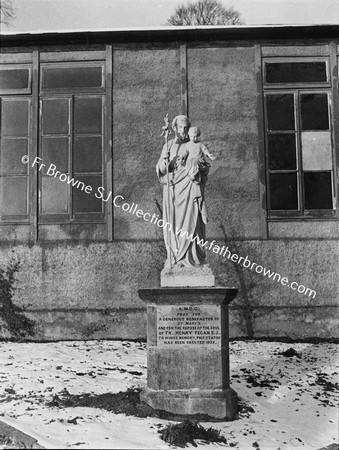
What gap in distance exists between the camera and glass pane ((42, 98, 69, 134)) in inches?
469

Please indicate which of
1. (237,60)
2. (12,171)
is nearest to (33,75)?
(12,171)

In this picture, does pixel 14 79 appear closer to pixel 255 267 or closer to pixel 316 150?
pixel 255 267

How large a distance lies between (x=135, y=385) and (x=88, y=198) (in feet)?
15.8

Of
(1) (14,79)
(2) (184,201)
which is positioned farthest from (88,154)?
(2) (184,201)

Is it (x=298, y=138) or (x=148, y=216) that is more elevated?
(x=298, y=138)

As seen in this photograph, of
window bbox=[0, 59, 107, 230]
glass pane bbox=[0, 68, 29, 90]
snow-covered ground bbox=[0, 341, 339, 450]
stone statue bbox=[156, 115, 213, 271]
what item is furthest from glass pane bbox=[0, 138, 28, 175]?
stone statue bbox=[156, 115, 213, 271]

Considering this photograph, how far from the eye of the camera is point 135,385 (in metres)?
7.99

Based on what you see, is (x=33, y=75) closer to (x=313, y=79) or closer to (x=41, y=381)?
(x=313, y=79)

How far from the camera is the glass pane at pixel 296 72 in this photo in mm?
11875

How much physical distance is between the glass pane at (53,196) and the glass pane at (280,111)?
451 cm

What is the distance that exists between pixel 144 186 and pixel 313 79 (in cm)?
423

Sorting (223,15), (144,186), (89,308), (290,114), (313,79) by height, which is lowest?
(89,308)

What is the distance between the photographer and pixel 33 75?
12000 millimetres

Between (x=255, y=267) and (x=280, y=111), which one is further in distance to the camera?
(x=280, y=111)
